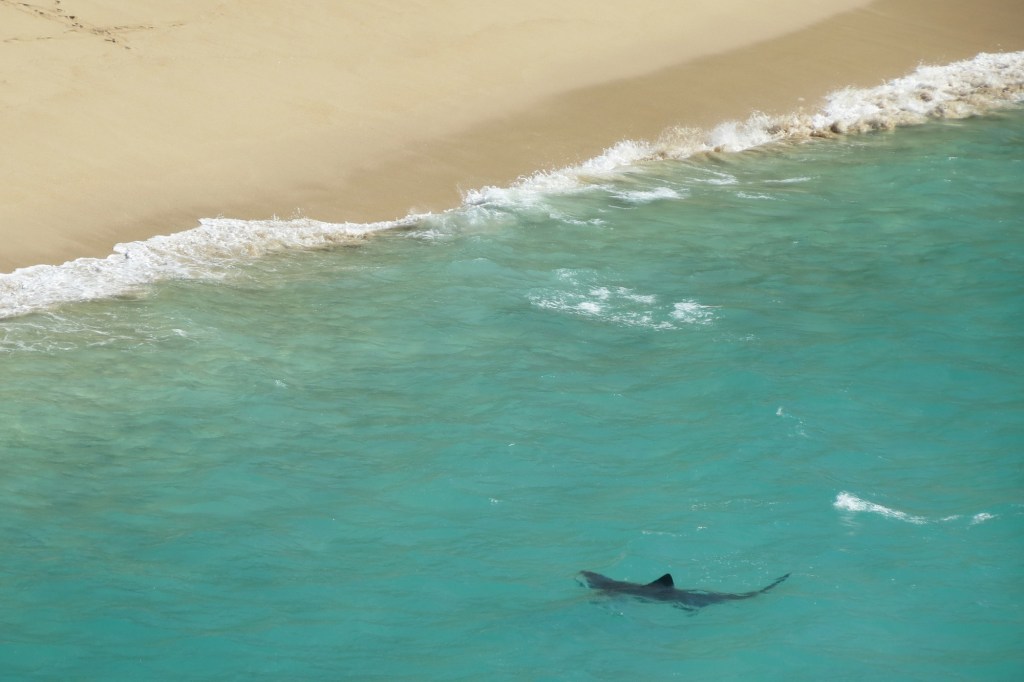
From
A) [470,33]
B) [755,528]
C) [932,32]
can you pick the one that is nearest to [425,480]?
[755,528]

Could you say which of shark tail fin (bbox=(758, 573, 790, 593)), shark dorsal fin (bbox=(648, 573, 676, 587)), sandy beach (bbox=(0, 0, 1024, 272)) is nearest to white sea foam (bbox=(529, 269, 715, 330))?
sandy beach (bbox=(0, 0, 1024, 272))

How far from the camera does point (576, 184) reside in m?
13.4

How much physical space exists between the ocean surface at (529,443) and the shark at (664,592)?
6 centimetres

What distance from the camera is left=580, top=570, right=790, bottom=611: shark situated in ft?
23.5

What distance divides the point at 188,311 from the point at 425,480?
10.6 ft

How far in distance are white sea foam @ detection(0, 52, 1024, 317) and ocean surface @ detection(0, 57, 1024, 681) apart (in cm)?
5

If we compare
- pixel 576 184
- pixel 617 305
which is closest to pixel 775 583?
pixel 617 305

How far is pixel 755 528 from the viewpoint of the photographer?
792 centimetres

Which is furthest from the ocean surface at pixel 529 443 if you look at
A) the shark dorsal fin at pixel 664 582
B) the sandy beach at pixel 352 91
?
the sandy beach at pixel 352 91

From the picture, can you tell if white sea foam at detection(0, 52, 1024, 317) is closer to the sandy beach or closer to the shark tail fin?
the sandy beach

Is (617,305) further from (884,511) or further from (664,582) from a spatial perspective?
(664,582)

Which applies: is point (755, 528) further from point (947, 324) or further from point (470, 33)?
point (470, 33)

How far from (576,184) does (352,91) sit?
9.46 feet

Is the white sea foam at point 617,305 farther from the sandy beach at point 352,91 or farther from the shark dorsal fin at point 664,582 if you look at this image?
the shark dorsal fin at point 664,582
